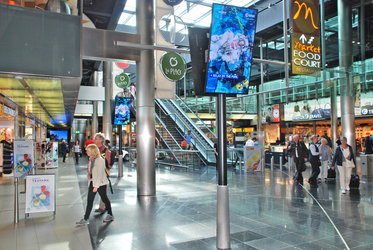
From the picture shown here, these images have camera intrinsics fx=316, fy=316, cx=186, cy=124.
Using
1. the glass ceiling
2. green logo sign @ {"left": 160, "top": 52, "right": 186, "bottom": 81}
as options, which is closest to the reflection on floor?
green logo sign @ {"left": 160, "top": 52, "right": 186, "bottom": 81}

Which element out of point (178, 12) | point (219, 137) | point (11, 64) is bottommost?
point (219, 137)

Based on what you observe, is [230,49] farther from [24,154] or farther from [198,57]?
[24,154]

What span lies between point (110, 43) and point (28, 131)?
13.6m

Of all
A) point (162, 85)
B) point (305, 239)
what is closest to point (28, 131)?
point (162, 85)

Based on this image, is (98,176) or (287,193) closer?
(98,176)

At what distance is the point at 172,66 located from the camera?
933 centimetres

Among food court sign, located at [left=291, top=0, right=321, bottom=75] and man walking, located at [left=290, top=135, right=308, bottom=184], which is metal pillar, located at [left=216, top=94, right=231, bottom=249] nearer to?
food court sign, located at [left=291, top=0, right=321, bottom=75]

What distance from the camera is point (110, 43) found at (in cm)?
840

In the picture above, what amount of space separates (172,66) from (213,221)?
4895 mm

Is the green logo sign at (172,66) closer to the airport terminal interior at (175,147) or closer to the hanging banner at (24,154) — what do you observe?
the airport terminal interior at (175,147)

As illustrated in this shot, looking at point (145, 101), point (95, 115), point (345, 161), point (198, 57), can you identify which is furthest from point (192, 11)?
point (95, 115)

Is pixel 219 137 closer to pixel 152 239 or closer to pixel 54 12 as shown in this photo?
pixel 152 239

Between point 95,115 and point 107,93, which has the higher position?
point 107,93

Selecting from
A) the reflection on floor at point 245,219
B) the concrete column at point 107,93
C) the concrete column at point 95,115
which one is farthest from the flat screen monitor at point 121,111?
the concrete column at point 95,115
